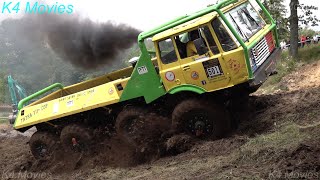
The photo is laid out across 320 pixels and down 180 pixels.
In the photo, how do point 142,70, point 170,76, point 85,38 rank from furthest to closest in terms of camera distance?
point 85,38
point 142,70
point 170,76

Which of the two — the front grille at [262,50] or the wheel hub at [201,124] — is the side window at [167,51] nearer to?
the wheel hub at [201,124]

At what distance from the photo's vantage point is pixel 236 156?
5.82 m

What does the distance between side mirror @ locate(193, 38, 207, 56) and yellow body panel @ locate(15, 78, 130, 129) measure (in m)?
1.58

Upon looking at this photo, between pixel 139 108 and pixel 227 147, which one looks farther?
pixel 139 108

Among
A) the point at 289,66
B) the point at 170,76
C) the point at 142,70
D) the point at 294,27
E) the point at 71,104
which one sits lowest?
the point at 289,66

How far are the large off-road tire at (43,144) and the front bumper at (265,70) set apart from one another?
4.65 meters

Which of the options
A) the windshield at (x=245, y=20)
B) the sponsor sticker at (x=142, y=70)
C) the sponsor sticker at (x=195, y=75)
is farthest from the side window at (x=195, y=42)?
the sponsor sticker at (x=142, y=70)

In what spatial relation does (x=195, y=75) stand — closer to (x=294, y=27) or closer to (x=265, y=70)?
(x=265, y=70)

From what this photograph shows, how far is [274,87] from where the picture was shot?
13.2m

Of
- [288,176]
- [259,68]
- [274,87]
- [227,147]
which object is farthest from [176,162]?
[274,87]

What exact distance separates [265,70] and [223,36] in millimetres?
1034

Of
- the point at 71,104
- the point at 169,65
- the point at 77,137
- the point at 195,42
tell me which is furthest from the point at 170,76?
the point at 77,137

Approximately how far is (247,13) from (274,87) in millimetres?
5640

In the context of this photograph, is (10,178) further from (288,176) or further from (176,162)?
(288,176)
